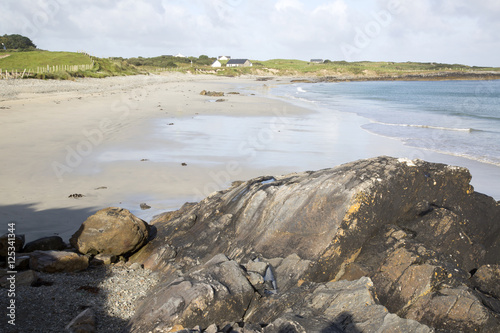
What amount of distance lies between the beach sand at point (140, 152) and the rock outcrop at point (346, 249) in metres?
2.66

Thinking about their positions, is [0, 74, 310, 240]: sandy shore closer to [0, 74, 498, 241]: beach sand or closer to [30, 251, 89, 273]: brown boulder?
[0, 74, 498, 241]: beach sand

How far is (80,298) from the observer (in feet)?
16.8

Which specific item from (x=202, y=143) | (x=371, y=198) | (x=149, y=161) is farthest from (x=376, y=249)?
(x=202, y=143)

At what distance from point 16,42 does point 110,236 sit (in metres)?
A: 96.3

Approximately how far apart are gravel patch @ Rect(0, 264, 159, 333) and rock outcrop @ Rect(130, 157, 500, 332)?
377mm

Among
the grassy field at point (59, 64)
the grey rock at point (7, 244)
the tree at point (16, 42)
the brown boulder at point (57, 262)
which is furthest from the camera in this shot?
the tree at point (16, 42)

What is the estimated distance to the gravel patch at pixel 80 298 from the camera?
452 centimetres

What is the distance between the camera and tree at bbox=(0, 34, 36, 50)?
84.4m

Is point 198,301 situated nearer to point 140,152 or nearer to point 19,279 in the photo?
point 19,279

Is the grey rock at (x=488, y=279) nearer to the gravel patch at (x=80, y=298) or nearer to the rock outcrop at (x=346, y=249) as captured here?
the rock outcrop at (x=346, y=249)

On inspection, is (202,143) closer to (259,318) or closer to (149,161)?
(149,161)

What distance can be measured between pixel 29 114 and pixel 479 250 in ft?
65.1

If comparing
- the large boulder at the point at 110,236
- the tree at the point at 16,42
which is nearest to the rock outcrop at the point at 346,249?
the large boulder at the point at 110,236

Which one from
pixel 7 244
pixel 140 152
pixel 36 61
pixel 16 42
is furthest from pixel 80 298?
pixel 16 42
